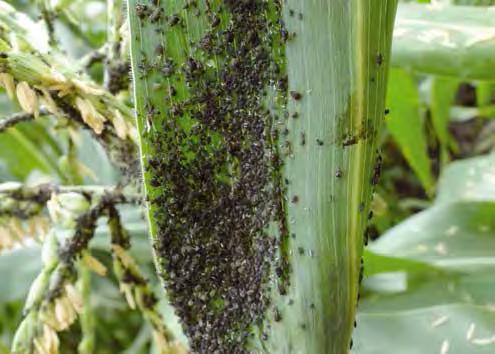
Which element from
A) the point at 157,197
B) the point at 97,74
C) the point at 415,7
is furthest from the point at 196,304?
the point at 97,74

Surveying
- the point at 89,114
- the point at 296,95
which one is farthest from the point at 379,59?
the point at 89,114

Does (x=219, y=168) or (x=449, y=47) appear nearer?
(x=219, y=168)

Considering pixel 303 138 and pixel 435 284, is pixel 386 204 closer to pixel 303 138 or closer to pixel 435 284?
pixel 435 284

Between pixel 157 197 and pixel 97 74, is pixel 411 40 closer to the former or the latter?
pixel 157 197

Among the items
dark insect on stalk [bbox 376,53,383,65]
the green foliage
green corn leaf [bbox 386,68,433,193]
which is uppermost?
dark insect on stalk [bbox 376,53,383,65]

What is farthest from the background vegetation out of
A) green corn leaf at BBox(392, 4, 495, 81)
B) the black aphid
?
the black aphid

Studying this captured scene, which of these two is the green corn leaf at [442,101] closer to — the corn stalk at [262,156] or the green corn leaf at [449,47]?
the green corn leaf at [449,47]

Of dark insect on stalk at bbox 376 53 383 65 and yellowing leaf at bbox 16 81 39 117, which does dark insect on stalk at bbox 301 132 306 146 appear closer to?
dark insect on stalk at bbox 376 53 383 65

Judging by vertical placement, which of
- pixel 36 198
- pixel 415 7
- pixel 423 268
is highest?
pixel 415 7
